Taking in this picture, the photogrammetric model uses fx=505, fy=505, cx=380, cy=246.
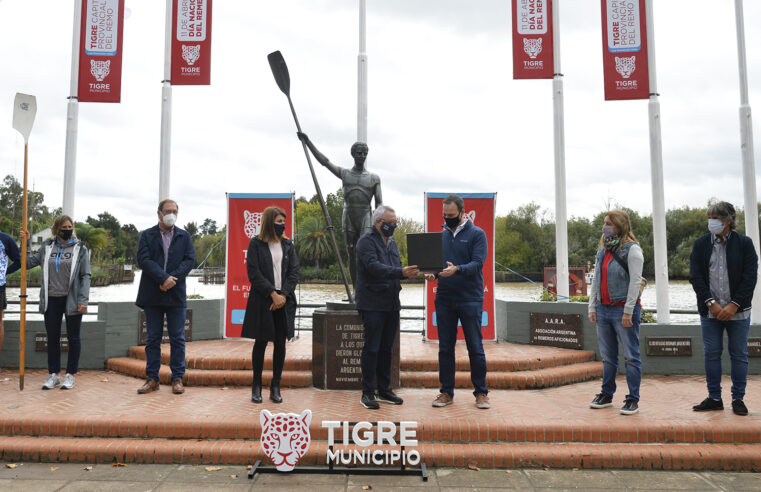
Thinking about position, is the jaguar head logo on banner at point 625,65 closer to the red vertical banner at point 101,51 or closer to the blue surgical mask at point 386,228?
the blue surgical mask at point 386,228

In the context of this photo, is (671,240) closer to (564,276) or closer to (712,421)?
(564,276)

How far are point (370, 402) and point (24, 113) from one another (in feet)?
16.7

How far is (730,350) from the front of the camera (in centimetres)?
472

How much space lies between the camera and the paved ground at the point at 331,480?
3.43 metres

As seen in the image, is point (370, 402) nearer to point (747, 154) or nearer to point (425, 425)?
point (425, 425)

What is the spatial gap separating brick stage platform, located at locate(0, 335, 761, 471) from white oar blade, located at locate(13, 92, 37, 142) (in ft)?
9.60

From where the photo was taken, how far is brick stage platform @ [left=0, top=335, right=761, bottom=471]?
3865 mm

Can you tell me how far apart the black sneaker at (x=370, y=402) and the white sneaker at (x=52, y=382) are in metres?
3.57

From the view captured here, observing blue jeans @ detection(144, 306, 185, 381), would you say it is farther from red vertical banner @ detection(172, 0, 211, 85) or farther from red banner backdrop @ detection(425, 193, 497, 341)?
red vertical banner @ detection(172, 0, 211, 85)

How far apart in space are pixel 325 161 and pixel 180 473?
4.00 m

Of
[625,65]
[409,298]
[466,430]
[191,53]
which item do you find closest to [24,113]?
[191,53]

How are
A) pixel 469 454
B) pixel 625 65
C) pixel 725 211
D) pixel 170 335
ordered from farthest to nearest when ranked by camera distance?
pixel 625 65 < pixel 170 335 < pixel 725 211 < pixel 469 454

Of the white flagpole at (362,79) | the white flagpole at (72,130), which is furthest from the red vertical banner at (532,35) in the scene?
the white flagpole at (72,130)

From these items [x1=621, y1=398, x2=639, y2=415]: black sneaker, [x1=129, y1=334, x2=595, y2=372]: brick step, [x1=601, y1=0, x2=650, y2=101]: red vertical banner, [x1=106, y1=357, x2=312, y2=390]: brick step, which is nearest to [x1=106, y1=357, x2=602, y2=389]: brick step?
[x1=106, y1=357, x2=312, y2=390]: brick step
